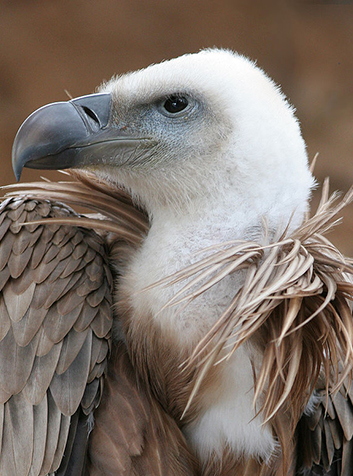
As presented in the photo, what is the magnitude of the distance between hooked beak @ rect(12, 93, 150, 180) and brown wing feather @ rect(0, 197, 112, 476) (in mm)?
147

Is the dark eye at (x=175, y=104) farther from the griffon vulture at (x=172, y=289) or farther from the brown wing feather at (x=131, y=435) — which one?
the brown wing feather at (x=131, y=435)

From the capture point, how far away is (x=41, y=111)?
160cm

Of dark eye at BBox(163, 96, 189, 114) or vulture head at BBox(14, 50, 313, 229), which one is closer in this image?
vulture head at BBox(14, 50, 313, 229)

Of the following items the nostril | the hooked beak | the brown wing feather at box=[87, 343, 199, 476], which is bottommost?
the brown wing feather at box=[87, 343, 199, 476]

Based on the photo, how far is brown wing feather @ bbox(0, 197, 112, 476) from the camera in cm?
151

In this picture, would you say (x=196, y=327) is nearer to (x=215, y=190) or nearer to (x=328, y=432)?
(x=215, y=190)

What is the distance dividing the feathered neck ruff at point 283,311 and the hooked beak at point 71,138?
1.16 ft

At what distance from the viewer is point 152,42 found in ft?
13.0

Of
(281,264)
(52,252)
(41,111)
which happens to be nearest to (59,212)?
(52,252)

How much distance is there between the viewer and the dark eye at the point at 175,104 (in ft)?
5.57

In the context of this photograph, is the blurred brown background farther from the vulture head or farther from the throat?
the throat

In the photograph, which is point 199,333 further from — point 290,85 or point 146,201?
point 290,85

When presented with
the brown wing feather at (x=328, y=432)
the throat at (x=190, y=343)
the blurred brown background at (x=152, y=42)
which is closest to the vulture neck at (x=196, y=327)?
the throat at (x=190, y=343)

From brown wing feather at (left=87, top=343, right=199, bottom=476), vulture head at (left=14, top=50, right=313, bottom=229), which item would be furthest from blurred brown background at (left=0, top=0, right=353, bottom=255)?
brown wing feather at (left=87, top=343, right=199, bottom=476)
